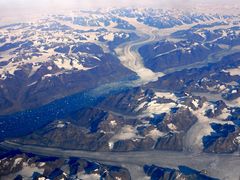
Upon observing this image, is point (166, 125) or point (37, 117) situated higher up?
point (166, 125)

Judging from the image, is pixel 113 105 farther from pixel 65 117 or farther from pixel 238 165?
pixel 238 165

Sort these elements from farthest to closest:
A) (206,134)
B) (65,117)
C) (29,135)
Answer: (65,117) → (29,135) → (206,134)

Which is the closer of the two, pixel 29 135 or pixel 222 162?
pixel 222 162

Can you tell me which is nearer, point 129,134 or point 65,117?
point 129,134

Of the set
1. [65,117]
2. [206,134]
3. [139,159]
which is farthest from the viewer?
[65,117]

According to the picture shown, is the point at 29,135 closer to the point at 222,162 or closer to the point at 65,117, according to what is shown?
the point at 65,117

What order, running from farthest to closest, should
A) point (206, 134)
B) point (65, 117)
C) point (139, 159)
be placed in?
1. point (65, 117)
2. point (206, 134)
3. point (139, 159)

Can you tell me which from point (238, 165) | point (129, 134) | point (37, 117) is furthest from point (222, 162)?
point (37, 117)

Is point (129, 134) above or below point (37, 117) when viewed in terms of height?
above

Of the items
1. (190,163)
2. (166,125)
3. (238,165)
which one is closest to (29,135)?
(166,125)
